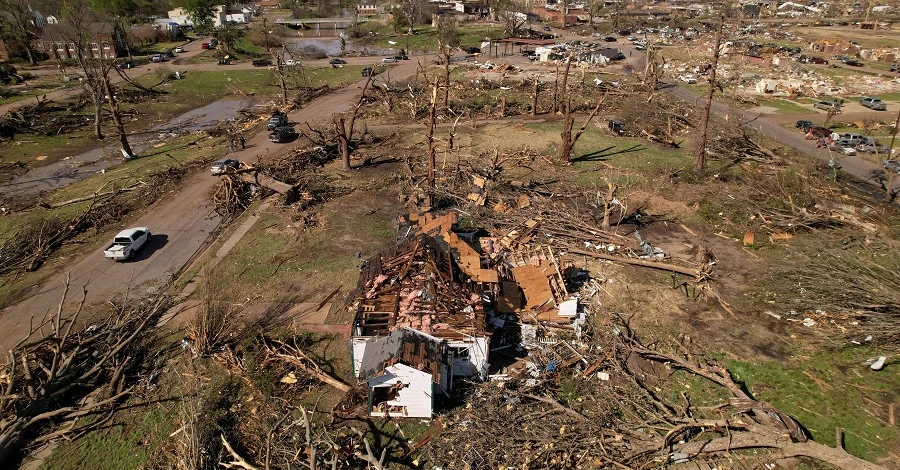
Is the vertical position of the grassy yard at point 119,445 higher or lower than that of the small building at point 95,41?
lower

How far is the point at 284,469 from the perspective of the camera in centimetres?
1192

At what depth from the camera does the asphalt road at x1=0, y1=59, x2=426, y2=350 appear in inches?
752

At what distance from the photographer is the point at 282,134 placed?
37.5m

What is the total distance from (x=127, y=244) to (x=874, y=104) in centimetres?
5874

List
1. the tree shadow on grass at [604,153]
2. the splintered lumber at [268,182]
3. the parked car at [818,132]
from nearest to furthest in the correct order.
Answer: the splintered lumber at [268,182], the tree shadow on grass at [604,153], the parked car at [818,132]

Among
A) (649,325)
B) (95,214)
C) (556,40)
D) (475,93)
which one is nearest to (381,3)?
(556,40)

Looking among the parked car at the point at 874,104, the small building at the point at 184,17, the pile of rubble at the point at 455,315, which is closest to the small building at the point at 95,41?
the small building at the point at 184,17

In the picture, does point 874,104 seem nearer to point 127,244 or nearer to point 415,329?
point 415,329

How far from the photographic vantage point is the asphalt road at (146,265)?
62.7 feet

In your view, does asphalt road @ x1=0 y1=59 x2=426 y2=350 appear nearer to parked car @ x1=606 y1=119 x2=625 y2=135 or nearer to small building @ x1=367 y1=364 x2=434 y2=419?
small building @ x1=367 y1=364 x2=434 y2=419

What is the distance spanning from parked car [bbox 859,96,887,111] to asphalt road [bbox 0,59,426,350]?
53389mm

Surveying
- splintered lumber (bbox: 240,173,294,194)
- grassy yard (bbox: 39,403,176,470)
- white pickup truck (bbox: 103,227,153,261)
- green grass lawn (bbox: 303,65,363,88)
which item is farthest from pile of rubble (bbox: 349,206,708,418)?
green grass lawn (bbox: 303,65,363,88)

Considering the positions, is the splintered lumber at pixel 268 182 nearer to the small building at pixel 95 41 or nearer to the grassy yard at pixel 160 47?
the small building at pixel 95 41

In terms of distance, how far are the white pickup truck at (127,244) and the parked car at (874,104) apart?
190 feet
